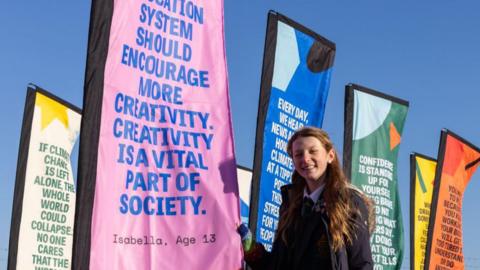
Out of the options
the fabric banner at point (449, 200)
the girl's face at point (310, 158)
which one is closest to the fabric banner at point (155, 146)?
the girl's face at point (310, 158)

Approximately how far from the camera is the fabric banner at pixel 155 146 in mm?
5586

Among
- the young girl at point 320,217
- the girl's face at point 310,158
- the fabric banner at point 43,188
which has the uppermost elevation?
the fabric banner at point 43,188

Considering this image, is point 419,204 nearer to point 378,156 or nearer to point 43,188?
point 378,156

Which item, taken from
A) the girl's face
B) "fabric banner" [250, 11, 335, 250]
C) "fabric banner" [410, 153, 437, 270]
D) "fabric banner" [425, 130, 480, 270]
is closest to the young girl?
the girl's face

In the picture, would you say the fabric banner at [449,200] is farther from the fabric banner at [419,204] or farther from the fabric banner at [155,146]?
the fabric banner at [155,146]

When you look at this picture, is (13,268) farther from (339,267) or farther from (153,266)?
(339,267)

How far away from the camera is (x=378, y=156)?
11930mm

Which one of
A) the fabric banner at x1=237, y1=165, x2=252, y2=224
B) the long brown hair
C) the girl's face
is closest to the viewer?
the long brown hair

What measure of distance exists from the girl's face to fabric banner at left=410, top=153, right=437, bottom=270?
1045cm

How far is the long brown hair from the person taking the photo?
4.17 meters

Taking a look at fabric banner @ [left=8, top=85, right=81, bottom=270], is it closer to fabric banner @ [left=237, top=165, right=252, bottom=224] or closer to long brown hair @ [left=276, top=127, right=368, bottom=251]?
fabric banner @ [left=237, top=165, right=252, bottom=224]

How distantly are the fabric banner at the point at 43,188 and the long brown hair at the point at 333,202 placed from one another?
5852 millimetres

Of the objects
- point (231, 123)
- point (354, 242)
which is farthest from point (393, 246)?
point (354, 242)

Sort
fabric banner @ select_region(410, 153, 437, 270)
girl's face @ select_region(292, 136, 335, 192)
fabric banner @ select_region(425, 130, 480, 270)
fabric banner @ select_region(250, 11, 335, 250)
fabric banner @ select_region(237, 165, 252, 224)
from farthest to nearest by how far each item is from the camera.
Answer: fabric banner @ select_region(237, 165, 252, 224)
fabric banner @ select_region(410, 153, 437, 270)
fabric banner @ select_region(425, 130, 480, 270)
fabric banner @ select_region(250, 11, 335, 250)
girl's face @ select_region(292, 136, 335, 192)
